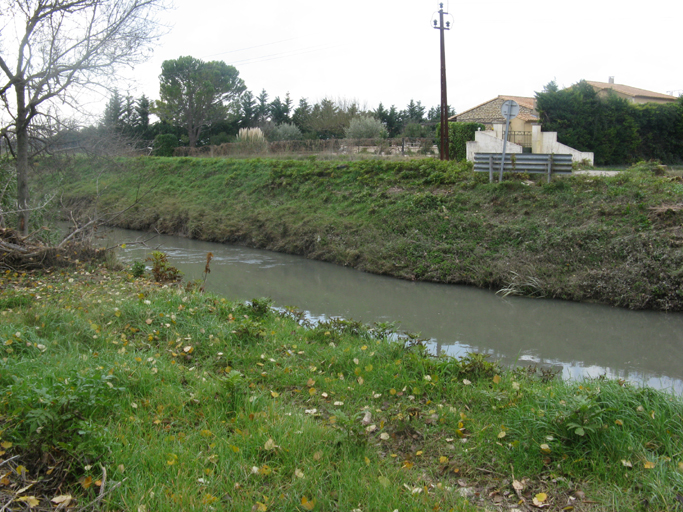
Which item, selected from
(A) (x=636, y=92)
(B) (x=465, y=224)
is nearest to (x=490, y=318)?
(B) (x=465, y=224)

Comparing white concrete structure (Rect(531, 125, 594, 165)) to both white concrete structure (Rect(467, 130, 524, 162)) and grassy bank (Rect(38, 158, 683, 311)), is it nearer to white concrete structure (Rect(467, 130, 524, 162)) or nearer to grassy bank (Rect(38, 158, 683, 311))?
white concrete structure (Rect(467, 130, 524, 162))

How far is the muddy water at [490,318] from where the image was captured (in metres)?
7.21

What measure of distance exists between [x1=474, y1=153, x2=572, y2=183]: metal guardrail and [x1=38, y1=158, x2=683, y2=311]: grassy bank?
40 centimetres

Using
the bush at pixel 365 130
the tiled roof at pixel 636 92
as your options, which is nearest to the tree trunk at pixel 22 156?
the bush at pixel 365 130

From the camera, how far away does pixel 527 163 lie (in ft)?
46.8

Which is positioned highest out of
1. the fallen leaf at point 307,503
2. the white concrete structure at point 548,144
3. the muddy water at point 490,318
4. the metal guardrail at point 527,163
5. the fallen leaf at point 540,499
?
the white concrete structure at point 548,144

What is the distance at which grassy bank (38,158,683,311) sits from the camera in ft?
33.6

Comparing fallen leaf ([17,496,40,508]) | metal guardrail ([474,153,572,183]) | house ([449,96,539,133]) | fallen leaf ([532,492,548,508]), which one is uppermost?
house ([449,96,539,133])

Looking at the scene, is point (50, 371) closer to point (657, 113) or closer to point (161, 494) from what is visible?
point (161, 494)

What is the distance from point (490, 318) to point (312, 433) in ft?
21.2

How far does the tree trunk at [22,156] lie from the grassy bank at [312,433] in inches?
274

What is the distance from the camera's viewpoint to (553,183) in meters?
13.4

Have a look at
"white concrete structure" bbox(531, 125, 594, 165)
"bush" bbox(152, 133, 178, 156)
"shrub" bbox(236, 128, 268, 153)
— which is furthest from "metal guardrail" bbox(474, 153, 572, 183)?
"bush" bbox(152, 133, 178, 156)

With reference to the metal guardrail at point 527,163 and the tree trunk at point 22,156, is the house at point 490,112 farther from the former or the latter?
the tree trunk at point 22,156
